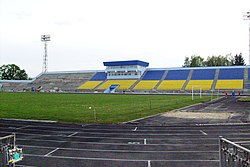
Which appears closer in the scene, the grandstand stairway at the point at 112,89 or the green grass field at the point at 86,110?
the green grass field at the point at 86,110

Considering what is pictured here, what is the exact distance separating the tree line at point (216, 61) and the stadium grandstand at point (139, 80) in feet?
105

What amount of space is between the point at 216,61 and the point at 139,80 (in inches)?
1707

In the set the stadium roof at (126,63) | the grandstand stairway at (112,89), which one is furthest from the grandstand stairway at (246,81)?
the grandstand stairway at (112,89)

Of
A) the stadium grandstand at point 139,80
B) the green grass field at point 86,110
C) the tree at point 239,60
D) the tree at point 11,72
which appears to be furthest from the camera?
the tree at point 11,72

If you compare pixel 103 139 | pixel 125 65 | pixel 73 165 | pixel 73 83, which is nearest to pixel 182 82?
pixel 125 65

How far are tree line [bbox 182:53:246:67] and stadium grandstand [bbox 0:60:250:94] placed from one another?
105 feet

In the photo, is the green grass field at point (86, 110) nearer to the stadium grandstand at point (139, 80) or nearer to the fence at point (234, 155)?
the fence at point (234, 155)

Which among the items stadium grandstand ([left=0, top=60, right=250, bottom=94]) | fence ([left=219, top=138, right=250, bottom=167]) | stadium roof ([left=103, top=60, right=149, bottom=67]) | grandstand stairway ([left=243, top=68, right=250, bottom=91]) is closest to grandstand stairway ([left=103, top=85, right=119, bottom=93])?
stadium grandstand ([left=0, top=60, right=250, bottom=94])

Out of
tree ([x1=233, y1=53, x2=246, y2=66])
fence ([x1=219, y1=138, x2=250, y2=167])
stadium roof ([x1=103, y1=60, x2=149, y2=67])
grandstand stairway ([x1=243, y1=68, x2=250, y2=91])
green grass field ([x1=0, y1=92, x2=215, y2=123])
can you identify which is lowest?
green grass field ([x1=0, y1=92, x2=215, y2=123])

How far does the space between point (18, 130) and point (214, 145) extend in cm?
1182

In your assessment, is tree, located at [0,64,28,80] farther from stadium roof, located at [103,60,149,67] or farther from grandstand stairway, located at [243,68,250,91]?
grandstand stairway, located at [243,68,250,91]

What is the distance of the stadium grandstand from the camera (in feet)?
222

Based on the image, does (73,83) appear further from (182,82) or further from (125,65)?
(182,82)

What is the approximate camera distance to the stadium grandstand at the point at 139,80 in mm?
67625
